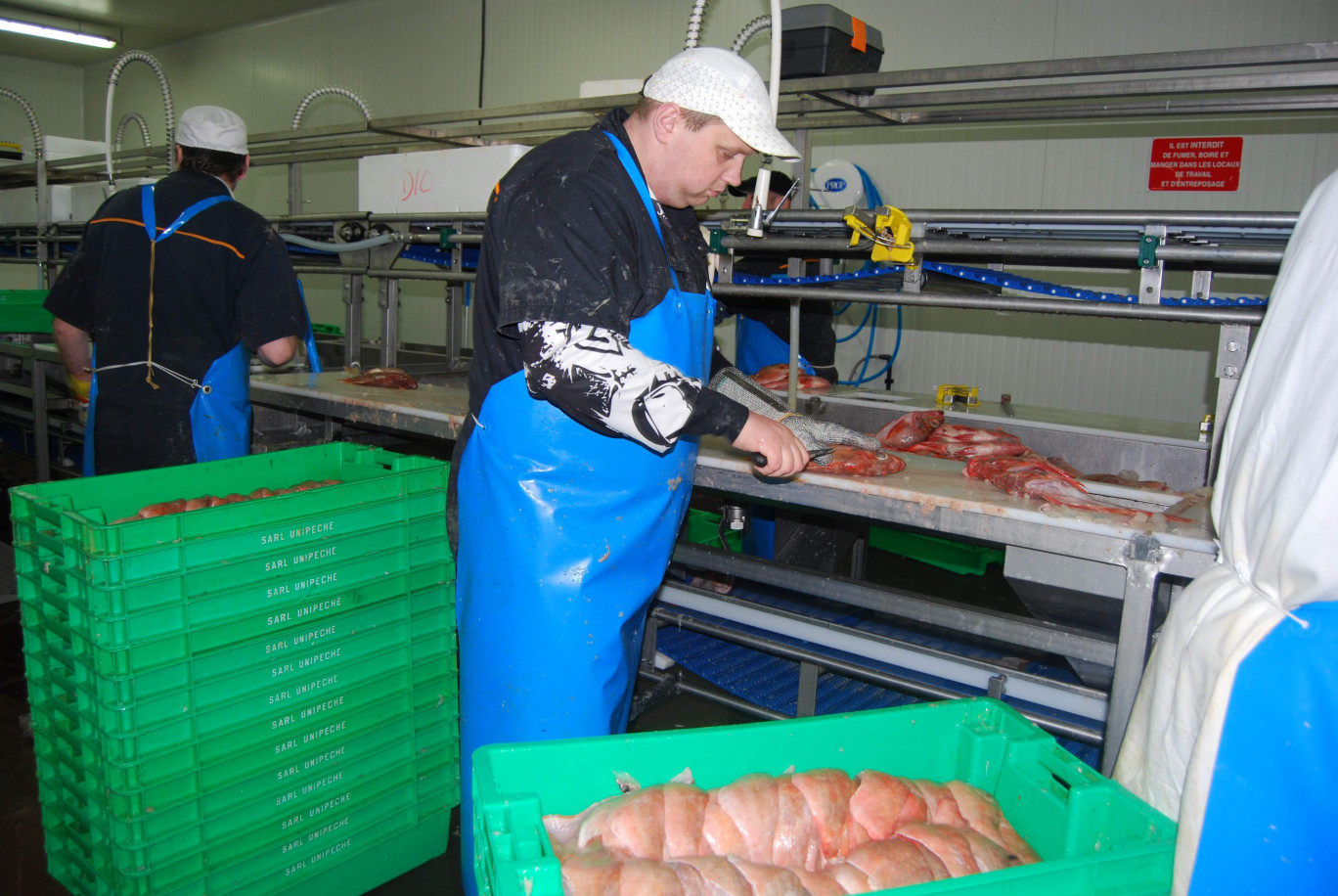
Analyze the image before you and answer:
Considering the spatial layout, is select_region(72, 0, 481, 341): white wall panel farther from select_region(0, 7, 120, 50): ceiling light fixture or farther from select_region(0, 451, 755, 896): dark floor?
select_region(0, 451, 755, 896): dark floor

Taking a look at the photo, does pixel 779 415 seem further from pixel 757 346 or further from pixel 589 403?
pixel 757 346

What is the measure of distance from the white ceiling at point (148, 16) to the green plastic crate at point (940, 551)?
32.6ft

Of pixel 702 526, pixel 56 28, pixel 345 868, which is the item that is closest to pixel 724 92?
pixel 345 868

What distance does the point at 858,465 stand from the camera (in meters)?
2.53

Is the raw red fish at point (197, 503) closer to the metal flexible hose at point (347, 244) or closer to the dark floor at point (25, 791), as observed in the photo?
the dark floor at point (25, 791)

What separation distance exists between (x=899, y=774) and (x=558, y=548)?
2.71ft

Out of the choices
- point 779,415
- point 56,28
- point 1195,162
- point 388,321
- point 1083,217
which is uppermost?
point 56,28

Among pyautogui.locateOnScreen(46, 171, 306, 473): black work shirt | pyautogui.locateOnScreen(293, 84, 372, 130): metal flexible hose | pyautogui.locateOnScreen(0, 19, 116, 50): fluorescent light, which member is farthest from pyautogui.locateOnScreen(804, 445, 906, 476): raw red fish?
pyautogui.locateOnScreen(0, 19, 116, 50): fluorescent light

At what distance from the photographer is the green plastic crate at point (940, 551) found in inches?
232

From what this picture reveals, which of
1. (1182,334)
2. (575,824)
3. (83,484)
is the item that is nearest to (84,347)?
(83,484)

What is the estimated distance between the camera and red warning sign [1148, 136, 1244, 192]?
578 cm

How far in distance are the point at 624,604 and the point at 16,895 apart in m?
2.04

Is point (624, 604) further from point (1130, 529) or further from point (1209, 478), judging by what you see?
point (1209, 478)

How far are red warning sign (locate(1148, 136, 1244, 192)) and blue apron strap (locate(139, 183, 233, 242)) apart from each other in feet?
19.1
